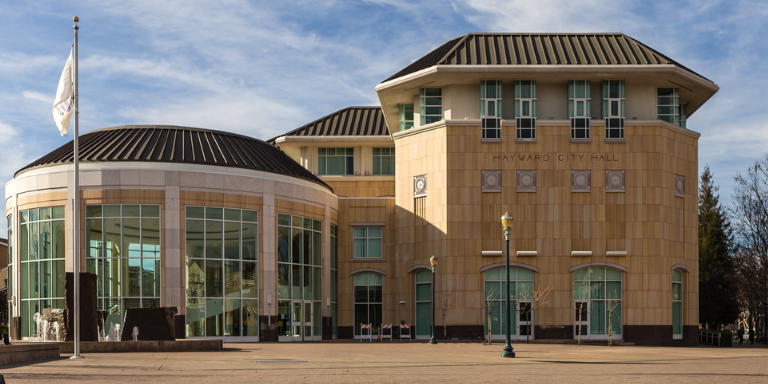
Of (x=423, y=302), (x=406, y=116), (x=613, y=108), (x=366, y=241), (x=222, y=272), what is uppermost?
(x=406, y=116)

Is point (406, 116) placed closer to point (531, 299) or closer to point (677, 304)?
point (531, 299)

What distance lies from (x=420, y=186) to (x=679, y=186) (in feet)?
48.6

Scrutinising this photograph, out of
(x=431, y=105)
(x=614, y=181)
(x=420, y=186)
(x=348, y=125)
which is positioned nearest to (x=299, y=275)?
(x=420, y=186)

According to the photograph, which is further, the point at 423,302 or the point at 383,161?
the point at 383,161

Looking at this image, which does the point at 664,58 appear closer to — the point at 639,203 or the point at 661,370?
the point at 639,203

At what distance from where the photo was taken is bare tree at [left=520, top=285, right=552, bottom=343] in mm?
45031

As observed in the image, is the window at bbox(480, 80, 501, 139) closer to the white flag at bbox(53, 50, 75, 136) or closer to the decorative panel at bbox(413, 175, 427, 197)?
the decorative panel at bbox(413, 175, 427, 197)

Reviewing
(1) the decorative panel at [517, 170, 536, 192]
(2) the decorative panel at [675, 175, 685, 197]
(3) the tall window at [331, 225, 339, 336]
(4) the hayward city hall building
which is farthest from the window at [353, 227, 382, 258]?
(2) the decorative panel at [675, 175, 685, 197]

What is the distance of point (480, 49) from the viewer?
47.9 m

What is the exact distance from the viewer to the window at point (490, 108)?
46094 mm

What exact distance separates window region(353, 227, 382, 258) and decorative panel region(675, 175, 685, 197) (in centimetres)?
1744

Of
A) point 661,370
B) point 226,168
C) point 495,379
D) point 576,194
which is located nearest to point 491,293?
point 576,194

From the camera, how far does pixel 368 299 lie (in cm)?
5003

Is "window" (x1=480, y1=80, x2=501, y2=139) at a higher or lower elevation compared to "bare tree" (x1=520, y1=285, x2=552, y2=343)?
higher
